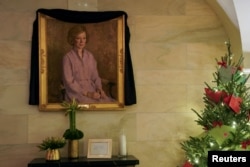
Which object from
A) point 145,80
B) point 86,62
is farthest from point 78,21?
point 145,80

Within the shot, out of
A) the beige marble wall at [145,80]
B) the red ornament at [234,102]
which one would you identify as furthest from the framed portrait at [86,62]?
the red ornament at [234,102]

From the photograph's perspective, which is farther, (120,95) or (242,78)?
(120,95)

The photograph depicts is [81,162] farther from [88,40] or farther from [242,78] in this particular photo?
[242,78]

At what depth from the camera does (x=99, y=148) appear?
130 inches

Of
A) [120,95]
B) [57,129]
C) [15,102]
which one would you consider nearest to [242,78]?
[120,95]

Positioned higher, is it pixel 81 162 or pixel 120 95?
pixel 120 95

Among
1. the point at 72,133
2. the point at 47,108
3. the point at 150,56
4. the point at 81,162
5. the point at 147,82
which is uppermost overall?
the point at 150,56

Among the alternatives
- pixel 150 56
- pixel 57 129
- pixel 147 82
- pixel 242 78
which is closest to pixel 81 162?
pixel 57 129

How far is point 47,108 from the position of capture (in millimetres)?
3389

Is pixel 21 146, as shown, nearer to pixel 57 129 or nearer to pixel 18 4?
pixel 57 129

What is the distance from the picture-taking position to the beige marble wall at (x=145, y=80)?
340 centimetres

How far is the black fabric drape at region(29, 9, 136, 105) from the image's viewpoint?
339 centimetres

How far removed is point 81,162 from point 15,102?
91 centimetres

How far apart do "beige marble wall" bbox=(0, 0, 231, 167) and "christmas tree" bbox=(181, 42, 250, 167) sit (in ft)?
1.44
